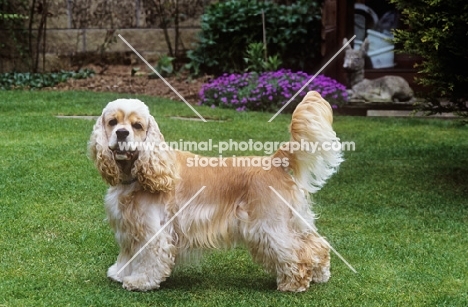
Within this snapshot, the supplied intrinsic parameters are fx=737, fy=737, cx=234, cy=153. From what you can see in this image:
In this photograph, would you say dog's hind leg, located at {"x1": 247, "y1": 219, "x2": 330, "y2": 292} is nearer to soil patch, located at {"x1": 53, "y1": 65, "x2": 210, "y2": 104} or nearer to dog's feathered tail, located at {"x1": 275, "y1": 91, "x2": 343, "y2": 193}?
dog's feathered tail, located at {"x1": 275, "y1": 91, "x2": 343, "y2": 193}

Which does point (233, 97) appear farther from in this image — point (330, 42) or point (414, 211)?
point (414, 211)

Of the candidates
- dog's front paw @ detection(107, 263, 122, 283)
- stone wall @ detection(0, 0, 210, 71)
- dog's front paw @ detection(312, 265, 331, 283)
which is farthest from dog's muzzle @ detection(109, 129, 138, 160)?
stone wall @ detection(0, 0, 210, 71)

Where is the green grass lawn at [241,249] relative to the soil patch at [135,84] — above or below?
below

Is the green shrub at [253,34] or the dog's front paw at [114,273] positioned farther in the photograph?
the green shrub at [253,34]

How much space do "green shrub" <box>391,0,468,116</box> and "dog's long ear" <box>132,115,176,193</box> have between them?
3457mm

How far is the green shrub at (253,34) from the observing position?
548 inches

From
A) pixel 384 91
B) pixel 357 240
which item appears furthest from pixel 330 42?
pixel 357 240

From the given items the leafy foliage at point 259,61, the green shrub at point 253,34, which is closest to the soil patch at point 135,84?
the green shrub at point 253,34

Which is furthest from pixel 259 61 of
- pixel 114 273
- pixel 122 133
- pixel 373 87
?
pixel 122 133

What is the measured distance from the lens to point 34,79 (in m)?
13.5

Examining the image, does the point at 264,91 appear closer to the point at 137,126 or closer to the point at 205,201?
the point at 205,201

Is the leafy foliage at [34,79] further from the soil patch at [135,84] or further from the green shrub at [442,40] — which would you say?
the green shrub at [442,40]

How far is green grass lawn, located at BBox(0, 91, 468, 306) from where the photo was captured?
4668mm

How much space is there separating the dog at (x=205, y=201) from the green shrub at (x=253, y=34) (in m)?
9.26
